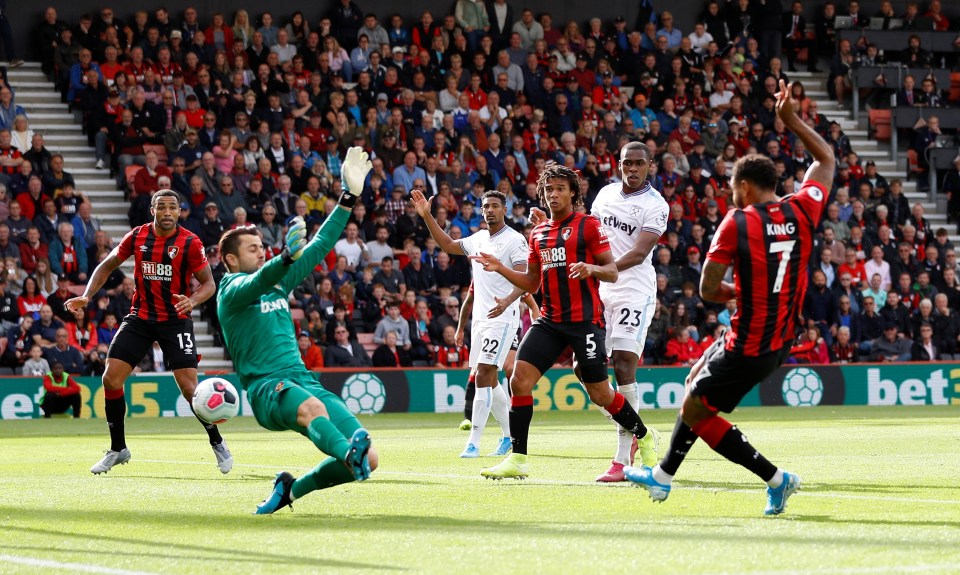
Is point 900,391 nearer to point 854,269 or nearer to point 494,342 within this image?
point 854,269

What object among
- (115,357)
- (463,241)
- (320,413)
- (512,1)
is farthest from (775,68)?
(320,413)

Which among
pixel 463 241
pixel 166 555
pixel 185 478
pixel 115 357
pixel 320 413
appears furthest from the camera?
pixel 463 241

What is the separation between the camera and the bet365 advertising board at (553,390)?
70.1ft

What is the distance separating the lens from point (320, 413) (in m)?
7.42

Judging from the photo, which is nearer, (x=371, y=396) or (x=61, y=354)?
(x=61, y=354)

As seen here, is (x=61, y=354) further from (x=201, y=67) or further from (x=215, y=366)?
(x=201, y=67)

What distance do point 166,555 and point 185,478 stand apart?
443 centimetres

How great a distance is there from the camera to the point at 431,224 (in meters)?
11.7

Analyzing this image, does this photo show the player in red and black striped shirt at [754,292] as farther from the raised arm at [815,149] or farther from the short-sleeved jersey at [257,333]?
the short-sleeved jersey at [257,333]

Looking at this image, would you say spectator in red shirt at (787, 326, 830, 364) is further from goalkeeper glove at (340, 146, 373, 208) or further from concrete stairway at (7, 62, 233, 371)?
goalkeeper glove at (340, 146, 373, 208)

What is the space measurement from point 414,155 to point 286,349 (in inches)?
707

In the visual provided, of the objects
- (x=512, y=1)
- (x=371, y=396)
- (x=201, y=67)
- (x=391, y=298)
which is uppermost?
(x=512, y=1)

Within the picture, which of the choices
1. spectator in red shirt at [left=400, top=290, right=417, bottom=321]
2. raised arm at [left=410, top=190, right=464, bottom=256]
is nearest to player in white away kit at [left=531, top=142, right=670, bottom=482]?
raised arm at [left=410, top=190, right=464, bottom=256]

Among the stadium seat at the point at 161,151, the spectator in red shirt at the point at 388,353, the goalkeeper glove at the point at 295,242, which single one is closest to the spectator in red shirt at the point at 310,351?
the spectator in red shirt at the point at 388,353
